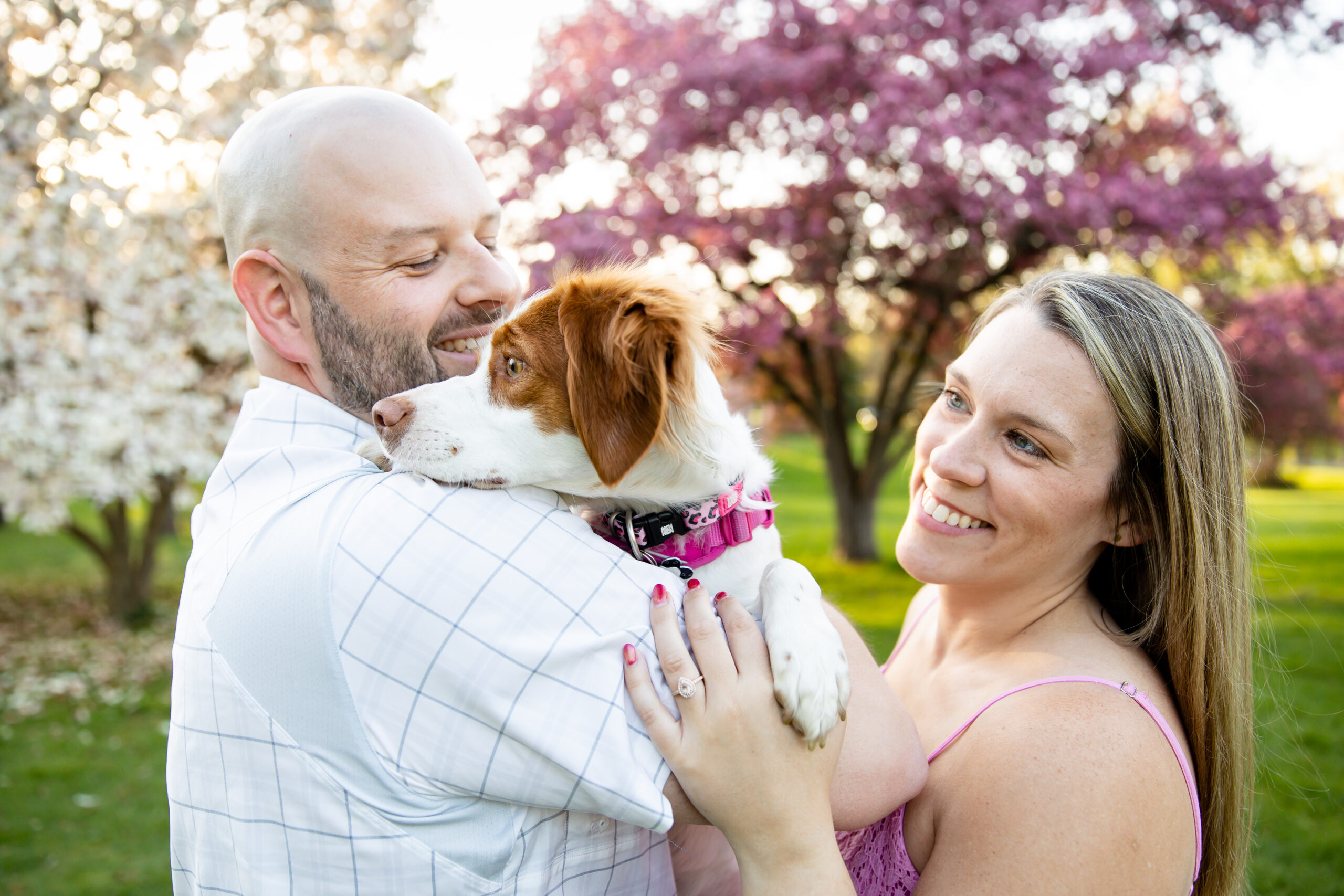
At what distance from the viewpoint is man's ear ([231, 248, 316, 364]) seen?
200 centimetres

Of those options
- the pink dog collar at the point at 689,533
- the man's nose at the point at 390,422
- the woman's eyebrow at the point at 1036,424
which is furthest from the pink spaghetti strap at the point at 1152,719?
the man's nose at the point at 390,422

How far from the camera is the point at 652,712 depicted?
146 centimetres

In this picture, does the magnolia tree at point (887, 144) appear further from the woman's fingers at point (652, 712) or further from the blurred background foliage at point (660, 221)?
the woman's fingers at point (652, 712)

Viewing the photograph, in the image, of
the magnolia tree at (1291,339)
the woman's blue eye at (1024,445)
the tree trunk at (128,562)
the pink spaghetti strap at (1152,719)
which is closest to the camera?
the pink spaghetti strap at (1152,719)

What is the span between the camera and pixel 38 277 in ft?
23.1

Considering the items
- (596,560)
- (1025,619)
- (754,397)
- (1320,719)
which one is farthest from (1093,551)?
(754,397)

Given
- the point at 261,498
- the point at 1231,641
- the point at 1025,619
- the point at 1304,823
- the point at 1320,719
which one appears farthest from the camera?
the point at 1320,719

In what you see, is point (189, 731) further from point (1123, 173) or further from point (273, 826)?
point (1123, 173)

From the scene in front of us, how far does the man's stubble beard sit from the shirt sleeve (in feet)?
2.20

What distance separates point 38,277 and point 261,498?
6919 millimetres

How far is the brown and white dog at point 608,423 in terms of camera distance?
6.01 ft

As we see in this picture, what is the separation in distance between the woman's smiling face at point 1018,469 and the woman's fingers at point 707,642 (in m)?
0.71

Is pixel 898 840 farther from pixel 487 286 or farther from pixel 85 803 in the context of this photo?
pixel 85 803

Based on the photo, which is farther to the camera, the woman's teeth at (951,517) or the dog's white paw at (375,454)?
the woman's teeth at (951,517)
